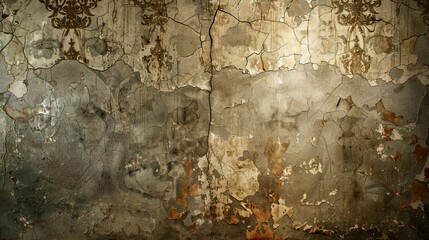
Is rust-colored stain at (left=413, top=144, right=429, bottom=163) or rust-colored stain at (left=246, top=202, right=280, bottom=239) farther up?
rust-colored stain at (left=413, top=144, right=429, bottom=163)

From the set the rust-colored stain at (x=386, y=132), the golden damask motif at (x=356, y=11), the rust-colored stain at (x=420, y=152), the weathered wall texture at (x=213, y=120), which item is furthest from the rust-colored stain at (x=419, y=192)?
the golden damask motif at (x=356, y=11)

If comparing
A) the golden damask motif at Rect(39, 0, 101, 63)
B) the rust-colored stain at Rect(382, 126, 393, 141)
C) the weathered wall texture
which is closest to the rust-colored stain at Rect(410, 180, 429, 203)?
the weathered wall texture

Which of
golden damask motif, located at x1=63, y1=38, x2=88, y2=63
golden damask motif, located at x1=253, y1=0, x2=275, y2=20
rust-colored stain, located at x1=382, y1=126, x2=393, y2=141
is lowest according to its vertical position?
rust-colored stain, located at x1=382, y1=126, x2=393, y2=141

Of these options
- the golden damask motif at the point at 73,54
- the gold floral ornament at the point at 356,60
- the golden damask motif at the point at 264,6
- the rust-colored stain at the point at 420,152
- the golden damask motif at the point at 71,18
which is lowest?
the rust-colored stain at the point at 420,152

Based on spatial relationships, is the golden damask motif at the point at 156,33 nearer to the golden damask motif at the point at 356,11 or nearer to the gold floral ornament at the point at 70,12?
the gold floral ornament at the point at 70,12

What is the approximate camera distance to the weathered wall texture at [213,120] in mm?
2154

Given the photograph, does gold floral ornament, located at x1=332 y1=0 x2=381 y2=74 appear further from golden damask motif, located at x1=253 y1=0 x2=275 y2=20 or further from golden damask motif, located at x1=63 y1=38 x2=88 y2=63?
golden damask motif, located at x1=63 y1=38 x2=88 y2=63

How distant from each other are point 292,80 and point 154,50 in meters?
0.94

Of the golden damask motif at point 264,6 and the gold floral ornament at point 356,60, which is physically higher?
the golden damask motif at point 264,6

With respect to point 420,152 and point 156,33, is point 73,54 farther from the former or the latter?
point 420,152

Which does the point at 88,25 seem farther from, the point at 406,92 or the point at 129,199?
the point at 406,92

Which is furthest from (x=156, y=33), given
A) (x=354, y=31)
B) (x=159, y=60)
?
(x=354, y=31)

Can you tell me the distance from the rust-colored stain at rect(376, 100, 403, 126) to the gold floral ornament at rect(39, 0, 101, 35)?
1.99 metres

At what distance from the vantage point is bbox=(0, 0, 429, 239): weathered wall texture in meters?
2.15
